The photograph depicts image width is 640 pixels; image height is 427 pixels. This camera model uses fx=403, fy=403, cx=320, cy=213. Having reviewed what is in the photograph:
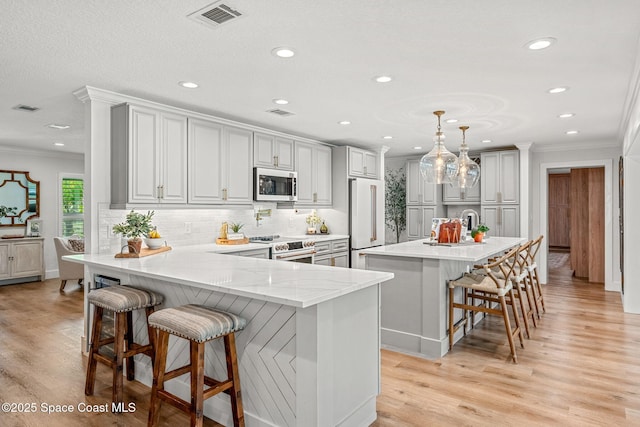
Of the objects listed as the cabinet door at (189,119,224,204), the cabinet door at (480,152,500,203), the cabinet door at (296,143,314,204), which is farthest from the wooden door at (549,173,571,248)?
the cabinet door at (189,119,224,204)

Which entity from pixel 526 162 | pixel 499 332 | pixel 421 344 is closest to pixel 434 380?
pixel 421 344

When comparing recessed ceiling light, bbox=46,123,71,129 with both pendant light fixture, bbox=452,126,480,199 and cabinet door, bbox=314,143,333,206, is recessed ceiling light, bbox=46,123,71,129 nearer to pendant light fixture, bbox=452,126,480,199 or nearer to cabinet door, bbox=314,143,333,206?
cabinet door, bbox=314,143,333,206

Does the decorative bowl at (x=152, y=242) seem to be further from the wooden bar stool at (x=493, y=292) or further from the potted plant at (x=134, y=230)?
the wooden bar stool at (x=493, y=292)

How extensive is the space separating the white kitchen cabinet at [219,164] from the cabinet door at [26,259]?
4564 mm

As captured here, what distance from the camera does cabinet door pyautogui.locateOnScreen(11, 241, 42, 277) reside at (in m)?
6.80

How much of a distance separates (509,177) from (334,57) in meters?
5.11

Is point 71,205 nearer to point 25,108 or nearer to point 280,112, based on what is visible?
point 25,108

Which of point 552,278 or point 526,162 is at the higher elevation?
point 526,162

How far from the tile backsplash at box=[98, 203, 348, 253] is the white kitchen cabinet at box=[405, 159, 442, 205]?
2.11m

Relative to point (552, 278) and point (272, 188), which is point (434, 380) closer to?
point (272, 188)

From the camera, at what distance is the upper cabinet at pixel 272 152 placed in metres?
5.09

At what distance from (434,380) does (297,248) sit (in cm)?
255

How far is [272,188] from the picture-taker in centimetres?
526

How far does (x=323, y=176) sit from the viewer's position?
20.6 feet
